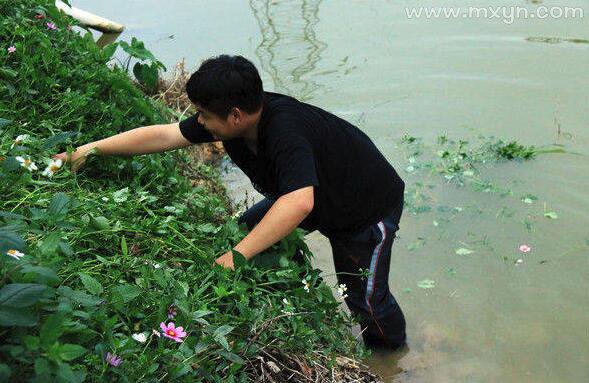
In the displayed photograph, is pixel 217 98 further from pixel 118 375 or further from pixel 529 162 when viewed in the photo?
pixel 529 162

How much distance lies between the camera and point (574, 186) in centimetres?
518

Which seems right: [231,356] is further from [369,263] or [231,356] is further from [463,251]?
[463,251]

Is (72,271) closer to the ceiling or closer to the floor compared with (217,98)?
closer to the floor

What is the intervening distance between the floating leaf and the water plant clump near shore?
142 cm

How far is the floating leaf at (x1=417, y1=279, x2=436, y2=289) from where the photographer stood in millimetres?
4359

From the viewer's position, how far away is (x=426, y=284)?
438cm

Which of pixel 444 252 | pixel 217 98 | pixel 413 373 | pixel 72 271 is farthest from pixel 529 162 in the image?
pixel 72 271

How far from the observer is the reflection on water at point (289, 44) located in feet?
23.1

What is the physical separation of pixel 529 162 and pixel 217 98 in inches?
138

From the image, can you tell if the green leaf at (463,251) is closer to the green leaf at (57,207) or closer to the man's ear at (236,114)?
the man's ear at (236,114)

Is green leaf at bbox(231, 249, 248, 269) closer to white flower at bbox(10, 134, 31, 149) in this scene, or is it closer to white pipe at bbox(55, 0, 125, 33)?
white flower at bbox(10, 134, 31, 149)

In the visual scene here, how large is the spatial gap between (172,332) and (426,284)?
260 cm

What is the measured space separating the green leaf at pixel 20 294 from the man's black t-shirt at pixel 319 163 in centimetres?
114

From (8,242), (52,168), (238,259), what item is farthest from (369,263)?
(8,242)
